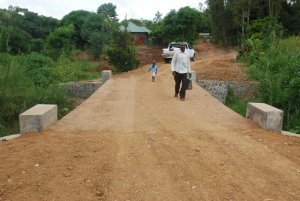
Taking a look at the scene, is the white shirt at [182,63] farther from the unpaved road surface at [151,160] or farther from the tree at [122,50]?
the tree at [122,50]

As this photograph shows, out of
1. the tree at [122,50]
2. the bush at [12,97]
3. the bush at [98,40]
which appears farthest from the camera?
the bush at [98,40]

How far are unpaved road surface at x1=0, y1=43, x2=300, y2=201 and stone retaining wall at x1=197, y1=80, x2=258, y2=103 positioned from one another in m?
6.81

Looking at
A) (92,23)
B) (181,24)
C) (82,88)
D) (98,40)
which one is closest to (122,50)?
(82,88)

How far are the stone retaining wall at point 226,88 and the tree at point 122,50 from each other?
8173 millimetres

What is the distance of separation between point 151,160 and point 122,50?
15.8 meters

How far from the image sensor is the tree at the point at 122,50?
18.3 m

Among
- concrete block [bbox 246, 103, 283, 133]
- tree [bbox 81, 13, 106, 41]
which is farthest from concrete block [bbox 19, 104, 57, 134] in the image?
tree [bbox 81, 13, 106, 41]

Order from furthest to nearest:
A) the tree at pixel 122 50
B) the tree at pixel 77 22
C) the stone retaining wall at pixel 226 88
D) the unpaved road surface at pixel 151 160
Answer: the tree at pixel 77 22, the tree at pixel 122 50, the stone retaining wall at pixel 226 88, the unpaved road surface at pixel 151 160

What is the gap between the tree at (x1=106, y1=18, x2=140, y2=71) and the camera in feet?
60.1

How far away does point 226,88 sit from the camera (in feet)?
41.9

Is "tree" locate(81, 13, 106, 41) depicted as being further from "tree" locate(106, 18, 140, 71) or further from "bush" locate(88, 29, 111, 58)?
"tree" locate(106, 18, 140, 71)

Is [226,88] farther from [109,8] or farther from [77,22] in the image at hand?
[109,8]

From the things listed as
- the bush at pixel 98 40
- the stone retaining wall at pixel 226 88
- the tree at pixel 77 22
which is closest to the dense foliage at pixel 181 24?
the bush at pixel 98 40

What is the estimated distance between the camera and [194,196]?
2771 mm
